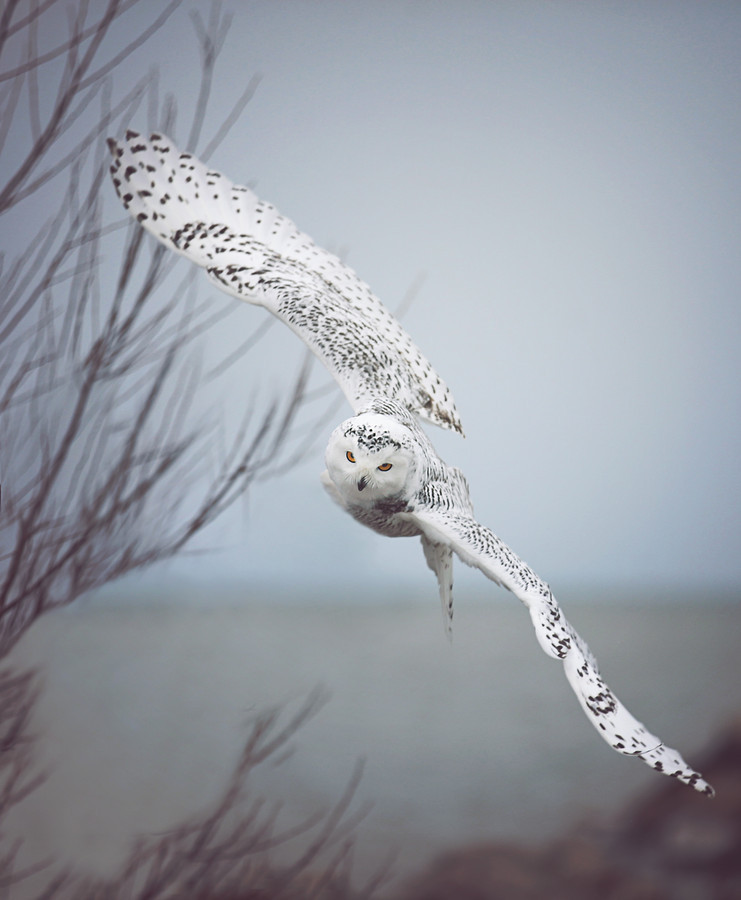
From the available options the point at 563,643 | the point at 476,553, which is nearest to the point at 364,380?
the point at 476,553

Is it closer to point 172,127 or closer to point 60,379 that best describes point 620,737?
point 60,379

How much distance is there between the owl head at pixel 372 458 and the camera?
52.1 inches

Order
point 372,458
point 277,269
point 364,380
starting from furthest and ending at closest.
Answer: point 277,269 < point 364,380 < point 372,458

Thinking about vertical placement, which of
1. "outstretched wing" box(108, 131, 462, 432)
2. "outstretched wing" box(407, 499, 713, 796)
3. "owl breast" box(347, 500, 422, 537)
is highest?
"outstretched wing" box(108, 131, 462, 432)

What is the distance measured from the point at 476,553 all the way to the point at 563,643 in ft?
0.60

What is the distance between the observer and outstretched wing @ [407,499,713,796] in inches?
44.4

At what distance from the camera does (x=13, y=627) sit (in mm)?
1435

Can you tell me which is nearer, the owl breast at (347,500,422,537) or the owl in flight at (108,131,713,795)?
the owl in flight at (108,131,713,795)

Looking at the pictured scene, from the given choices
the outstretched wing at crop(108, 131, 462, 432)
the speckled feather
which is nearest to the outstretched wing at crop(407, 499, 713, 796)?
the speckled feather

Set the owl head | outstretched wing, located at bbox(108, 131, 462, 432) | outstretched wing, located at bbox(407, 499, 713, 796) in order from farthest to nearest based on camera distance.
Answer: outstretched wing, located at bbox(108, 131, 462, 432) → the owl head → outstretched wing, located at bbox(407, 499, 713, 796)

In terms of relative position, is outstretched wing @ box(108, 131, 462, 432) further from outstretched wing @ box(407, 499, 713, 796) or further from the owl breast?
outstretched wing @ box(407, 499, 713, 796)

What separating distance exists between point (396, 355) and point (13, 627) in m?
0.87

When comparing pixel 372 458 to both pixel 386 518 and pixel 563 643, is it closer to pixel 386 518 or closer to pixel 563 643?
pixel 386 518

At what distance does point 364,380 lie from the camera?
160 cm
